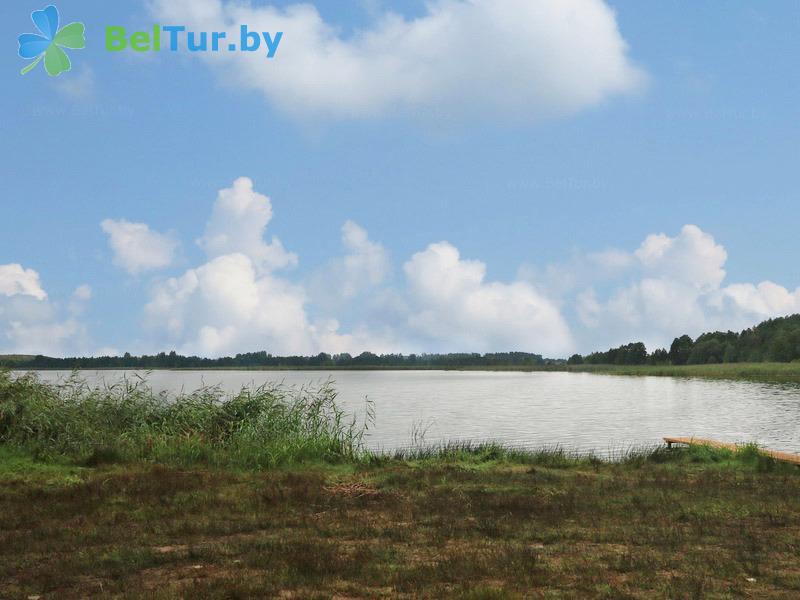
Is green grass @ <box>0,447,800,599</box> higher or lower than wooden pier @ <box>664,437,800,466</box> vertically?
higher

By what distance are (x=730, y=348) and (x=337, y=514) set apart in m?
177

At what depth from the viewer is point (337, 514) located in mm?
12578

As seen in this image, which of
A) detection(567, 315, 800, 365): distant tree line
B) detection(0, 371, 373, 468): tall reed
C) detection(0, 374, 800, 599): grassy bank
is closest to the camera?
detection(0, 374, 800, 599): grassy bank

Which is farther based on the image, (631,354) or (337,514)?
(631,354)

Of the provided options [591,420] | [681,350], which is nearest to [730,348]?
[681,350]

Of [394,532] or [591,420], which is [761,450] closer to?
[394,532]

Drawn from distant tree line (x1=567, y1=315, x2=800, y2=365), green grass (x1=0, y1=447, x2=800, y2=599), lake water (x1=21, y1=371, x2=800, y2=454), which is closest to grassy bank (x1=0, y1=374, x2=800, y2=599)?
green grass (x1=0, y1=447, x2=800, y2=599)

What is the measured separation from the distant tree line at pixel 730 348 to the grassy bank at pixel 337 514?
142415 mm

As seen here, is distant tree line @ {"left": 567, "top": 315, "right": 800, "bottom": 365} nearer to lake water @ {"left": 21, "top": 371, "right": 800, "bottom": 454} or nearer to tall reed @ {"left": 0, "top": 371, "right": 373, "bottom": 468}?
lake water @ {"left": 21, "top": 371, "right": 800, "bottom": 454}

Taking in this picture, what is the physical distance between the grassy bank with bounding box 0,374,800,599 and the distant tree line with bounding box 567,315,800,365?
14242 centimetres

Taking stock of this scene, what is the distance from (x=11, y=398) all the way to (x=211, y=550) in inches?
559

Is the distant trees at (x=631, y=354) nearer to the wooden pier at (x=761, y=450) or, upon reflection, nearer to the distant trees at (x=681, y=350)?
the distant trees at (x=681, y=350)

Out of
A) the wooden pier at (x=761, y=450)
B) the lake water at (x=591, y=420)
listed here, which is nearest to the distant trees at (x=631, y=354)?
the lake water at (x=591, y=420)

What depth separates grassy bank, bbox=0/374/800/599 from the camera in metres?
8.36
